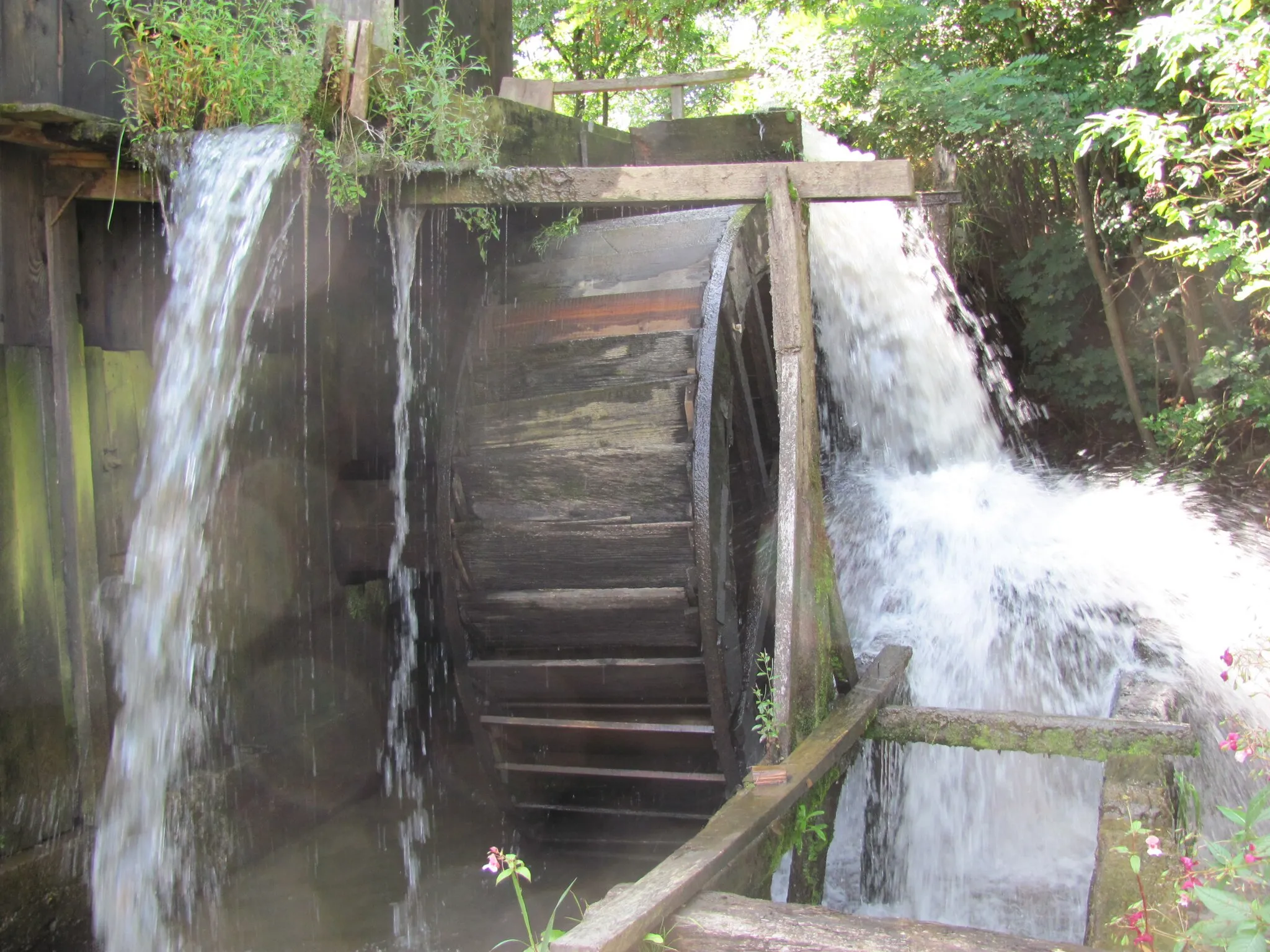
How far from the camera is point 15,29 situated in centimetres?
366

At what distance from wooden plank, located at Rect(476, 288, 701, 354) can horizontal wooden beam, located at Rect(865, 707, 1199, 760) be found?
1.68 metres

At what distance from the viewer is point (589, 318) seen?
4.30 m

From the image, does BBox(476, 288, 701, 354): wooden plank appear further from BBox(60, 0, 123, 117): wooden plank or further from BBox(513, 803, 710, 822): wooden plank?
BBox(513, 803, 710, 822): wooden plank

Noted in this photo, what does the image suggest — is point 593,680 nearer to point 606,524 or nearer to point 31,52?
point 606,524

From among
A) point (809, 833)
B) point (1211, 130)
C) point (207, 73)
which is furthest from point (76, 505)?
point (1211, 130)

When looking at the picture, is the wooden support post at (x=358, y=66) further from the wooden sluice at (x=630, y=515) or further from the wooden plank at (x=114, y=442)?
the wooden plank at (x=114, y=442)

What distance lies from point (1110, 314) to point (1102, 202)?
0.86 m

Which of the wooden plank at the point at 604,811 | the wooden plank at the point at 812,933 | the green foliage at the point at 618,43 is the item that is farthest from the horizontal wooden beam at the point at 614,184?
the green foliage at the point at 618,43

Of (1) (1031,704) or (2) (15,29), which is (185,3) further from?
(1) (1031,704)

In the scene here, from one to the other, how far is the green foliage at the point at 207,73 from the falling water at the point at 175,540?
0.15 metres

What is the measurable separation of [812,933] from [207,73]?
341cm

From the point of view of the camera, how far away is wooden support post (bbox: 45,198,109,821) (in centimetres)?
369

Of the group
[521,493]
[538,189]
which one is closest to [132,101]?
[538,189]

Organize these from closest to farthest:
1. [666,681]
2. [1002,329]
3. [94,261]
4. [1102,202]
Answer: [94,261]
[666,681]
[1102,202]
[1002,329]
